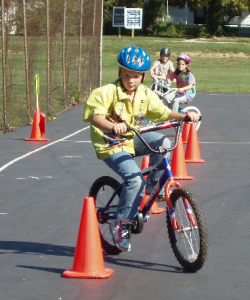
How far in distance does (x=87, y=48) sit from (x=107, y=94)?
16176 millimetres

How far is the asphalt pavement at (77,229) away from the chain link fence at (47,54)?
262cm

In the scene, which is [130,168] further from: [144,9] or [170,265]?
[144,9]

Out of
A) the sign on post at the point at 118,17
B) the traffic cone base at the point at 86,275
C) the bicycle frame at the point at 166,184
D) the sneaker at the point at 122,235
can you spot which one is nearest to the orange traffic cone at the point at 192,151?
the bicycle frame at the point at 166,184

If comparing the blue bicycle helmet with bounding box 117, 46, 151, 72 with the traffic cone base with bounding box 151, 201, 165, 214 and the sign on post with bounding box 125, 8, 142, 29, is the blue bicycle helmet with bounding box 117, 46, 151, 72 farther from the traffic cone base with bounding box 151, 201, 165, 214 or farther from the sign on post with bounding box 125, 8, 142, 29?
the sign on post with bounding box 125, 8, 142, 29

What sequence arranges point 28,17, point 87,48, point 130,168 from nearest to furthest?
1. point 130,168
2. point 28,17
3. point 87,48

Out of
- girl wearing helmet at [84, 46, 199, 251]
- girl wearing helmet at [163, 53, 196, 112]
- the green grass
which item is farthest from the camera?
the green grass

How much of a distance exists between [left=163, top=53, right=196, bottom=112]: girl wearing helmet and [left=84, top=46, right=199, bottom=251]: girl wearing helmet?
7.69 meters

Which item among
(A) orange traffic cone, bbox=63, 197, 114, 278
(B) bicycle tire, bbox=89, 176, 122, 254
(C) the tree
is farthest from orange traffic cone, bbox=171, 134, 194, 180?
(C) the tree

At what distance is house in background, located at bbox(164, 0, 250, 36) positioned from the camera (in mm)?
69062

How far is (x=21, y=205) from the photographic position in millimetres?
7020

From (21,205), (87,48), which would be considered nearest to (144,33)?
(87,48)

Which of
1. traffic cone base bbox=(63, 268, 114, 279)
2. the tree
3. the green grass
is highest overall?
the tree

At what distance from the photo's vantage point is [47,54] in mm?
16031

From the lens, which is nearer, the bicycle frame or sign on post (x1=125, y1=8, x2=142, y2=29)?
the bicycle frame
